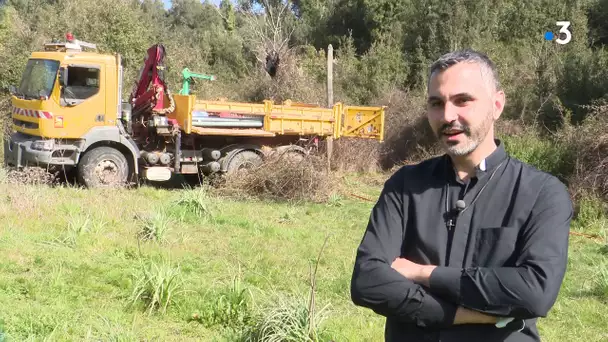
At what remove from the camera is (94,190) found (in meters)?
11.1

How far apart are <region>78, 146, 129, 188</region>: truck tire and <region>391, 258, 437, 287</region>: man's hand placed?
10.1 m

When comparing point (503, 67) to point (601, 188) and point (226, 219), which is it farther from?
point (226, 219)

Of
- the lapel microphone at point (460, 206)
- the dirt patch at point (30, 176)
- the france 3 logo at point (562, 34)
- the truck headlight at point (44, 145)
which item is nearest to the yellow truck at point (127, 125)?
the truck headlight at point (44, 145)

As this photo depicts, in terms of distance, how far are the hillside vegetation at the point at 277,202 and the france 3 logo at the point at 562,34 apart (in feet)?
0.64

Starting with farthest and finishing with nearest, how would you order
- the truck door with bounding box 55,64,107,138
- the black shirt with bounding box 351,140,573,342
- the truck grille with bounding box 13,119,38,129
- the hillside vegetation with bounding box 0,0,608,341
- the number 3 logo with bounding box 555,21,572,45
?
the number 3 logo with bounding box 555,21,572,45 < the truck grille with bounding box 13,119,38,129 < the truck door with bounding box 55,64,107,138 < the hillside vegetation with bounding box 0,0,608,341 < the black shirt with bounding box 351,140,573,342

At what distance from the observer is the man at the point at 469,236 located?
205 centimetres

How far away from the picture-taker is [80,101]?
37.8 ft

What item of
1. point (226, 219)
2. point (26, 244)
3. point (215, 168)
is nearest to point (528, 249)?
point (26, 244)

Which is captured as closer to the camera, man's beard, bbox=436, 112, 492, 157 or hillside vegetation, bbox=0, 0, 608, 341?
man's beard, bbox=436, 112, 492, 157

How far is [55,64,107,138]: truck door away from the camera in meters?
11.4

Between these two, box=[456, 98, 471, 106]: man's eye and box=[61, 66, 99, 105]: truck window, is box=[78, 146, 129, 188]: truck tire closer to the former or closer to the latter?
box=[61, 66, 99, 105]: truck window

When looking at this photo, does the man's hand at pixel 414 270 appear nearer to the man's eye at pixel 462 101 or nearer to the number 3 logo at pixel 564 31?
the man's eye at pixel 462 101

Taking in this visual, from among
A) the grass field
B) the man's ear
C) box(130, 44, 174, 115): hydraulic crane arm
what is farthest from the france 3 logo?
the man's ear

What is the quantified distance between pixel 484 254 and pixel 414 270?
0.80 ft
